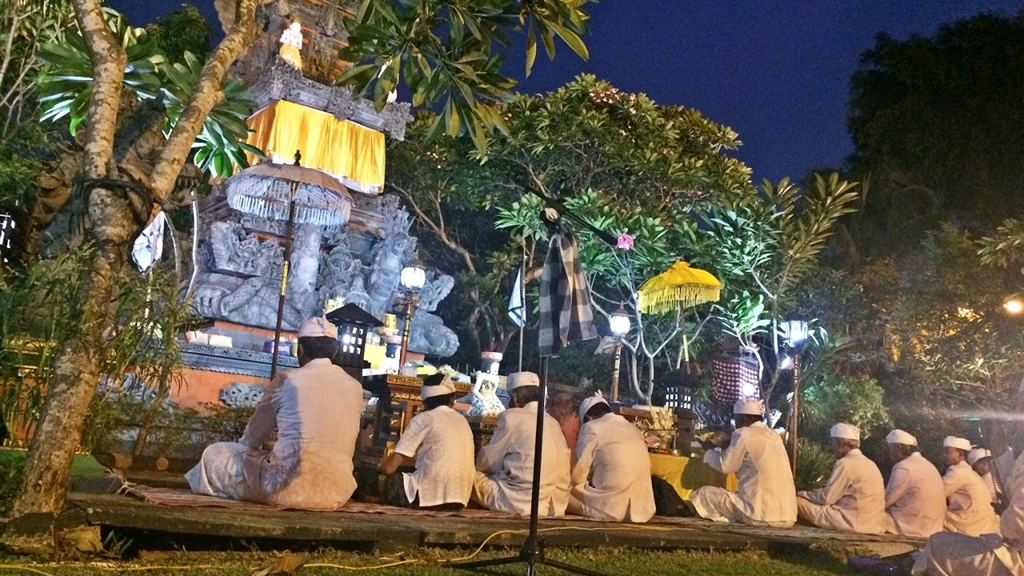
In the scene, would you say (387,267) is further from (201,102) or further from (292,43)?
(201,102)

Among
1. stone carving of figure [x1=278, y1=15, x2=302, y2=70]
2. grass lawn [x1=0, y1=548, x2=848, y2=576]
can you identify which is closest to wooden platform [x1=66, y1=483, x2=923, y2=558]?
grass lawn [x1=0, y1=548, x2=848, y2=576]

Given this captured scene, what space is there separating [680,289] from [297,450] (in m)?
8.37

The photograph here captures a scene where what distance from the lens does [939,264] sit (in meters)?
13.6

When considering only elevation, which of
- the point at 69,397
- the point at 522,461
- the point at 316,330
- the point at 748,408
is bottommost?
the point at 522,461

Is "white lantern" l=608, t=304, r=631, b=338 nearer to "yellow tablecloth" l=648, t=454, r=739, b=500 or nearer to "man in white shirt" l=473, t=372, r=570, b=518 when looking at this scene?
"yellow tablecloth" l=648, t=454, r=739, b=500

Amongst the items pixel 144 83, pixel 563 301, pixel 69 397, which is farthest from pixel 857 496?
pixel 144 83

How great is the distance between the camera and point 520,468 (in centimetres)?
617

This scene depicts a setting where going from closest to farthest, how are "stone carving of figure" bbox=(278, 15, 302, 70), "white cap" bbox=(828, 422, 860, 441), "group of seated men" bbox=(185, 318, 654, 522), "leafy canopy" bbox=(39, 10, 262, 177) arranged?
"leafy canopy" bbox=(39, 10, 262, 177) → "group of seated men" bbox=(185, 318, 654, 522) → "white cap" bbox=(828, 422, 860, 441) → "stone carving of figure" bbox=(278, 15, 302, 70)

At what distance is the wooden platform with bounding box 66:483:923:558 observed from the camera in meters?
3.92

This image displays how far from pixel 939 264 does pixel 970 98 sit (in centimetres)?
596

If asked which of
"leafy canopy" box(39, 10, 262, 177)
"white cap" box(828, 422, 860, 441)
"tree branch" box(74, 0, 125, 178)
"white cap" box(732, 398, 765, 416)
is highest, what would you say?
"leafy canopy" box(39, 10, 262, 177)

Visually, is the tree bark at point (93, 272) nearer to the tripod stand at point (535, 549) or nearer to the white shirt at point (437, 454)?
the tripod stand at point (535, 549)

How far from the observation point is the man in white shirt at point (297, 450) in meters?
5.00

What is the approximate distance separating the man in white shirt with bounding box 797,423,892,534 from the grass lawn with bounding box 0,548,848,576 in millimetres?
1255
